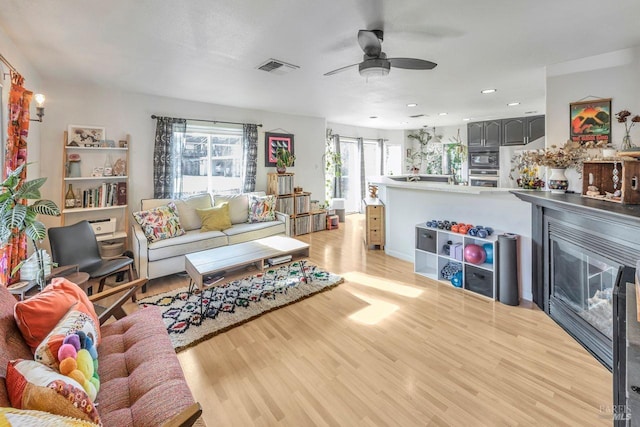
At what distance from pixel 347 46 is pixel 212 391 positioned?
291 centimetres

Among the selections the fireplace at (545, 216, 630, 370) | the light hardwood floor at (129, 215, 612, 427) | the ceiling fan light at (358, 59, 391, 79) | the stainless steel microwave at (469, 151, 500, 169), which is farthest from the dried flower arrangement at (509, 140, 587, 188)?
the stainless steel microwave at (469, 151, 500, 169)

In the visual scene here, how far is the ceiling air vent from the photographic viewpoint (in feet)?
10.0

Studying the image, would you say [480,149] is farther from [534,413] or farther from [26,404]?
[26,404]

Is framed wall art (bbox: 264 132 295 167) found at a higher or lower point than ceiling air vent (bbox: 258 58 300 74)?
lower

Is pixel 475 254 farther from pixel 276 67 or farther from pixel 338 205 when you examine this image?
pixel 338 205

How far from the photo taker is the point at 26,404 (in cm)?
94

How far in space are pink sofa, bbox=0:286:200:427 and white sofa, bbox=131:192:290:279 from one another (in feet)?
6.28

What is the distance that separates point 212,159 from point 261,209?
4.24 ft

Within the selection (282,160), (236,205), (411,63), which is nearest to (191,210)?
(236,205)

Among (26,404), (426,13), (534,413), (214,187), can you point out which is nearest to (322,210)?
(214,187)

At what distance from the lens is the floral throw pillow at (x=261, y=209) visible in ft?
16.4

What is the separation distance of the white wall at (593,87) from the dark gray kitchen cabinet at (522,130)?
12.5ft

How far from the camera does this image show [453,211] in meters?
3.83

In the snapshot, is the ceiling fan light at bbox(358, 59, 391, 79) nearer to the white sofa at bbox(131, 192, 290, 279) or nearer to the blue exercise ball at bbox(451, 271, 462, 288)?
the blue exercise ball at bbox(451, 271, 462, 288)
